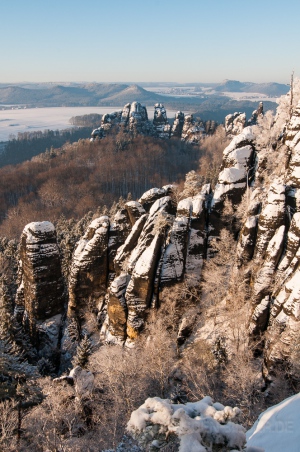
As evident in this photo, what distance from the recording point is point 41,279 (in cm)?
3869

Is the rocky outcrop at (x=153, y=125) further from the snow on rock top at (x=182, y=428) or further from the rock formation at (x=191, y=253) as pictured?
the snow on rock top at (x=182, y=428)

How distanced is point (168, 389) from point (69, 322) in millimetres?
16847

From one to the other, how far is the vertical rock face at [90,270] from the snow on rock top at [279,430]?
27963 mm

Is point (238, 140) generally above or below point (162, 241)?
above

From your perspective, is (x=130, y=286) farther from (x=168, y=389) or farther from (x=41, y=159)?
(x=41, y=159)

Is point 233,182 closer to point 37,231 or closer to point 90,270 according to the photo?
point 90,270

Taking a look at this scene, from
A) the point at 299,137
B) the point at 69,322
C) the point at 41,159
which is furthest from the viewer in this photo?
the point at 41,159

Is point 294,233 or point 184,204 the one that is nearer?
point 294,233

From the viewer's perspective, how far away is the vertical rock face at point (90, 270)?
40000 mm

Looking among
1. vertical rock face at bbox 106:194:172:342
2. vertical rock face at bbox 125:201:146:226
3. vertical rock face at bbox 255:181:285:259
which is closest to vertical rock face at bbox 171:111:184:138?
vertical rock face at bbox 125:201:146:226

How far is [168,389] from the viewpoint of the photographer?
29.4m

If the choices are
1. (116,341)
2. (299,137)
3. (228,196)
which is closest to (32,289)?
(116,341)

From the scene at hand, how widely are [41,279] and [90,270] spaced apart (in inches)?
240

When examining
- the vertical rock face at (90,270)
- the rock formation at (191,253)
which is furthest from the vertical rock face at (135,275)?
the vertical rock face at (90,270)
